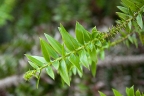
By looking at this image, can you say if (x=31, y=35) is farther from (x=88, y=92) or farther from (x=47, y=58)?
(x=47, y=58)

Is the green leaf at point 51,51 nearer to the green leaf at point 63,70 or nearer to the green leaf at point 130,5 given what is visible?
the green leaf at point 63,70

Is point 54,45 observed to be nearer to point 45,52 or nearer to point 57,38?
point 45,52

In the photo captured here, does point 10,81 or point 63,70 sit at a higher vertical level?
point 10,81

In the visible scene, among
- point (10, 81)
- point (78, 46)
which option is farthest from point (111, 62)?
point (78, 46)

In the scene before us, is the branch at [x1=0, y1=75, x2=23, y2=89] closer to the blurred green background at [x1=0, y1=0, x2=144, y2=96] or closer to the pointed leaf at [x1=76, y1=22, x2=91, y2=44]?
the blurred green background at [x1=0, y1=0, x2=144, y2=96]

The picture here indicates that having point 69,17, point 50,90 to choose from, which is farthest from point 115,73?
point 69,17
